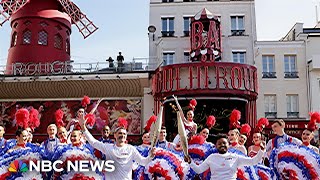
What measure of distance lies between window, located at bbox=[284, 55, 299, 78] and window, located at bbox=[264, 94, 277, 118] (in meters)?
1.59

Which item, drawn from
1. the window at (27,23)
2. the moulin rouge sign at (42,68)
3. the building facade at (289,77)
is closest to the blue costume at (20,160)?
the moulin rouge sign at (42,68)

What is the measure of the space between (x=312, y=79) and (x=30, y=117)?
20611mm

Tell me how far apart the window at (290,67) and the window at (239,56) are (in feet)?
8.45

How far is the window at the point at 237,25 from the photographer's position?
28.1m

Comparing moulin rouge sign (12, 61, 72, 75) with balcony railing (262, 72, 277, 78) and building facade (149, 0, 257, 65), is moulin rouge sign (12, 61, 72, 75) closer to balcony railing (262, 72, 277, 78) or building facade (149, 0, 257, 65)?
building facade (149, 0, 257, 65)

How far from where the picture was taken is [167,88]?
949 inches

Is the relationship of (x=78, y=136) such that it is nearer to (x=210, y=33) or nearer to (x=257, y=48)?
(x=210, y=33)

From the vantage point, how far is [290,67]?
91.0 ft

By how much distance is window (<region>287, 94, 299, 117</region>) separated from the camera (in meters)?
27.1

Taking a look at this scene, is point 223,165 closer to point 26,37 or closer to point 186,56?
point 186,56

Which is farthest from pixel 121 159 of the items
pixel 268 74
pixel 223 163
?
pixel 268 74

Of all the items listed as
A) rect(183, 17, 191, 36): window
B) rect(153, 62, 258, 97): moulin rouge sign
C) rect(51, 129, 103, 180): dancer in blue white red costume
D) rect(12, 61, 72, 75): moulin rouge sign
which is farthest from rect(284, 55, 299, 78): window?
rect(51, 129, 103, 180): dancer in blue white red costume

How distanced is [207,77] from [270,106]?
19.6 ft

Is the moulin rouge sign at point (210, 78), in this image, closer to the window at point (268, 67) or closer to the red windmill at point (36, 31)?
the window at point (268, 67)
